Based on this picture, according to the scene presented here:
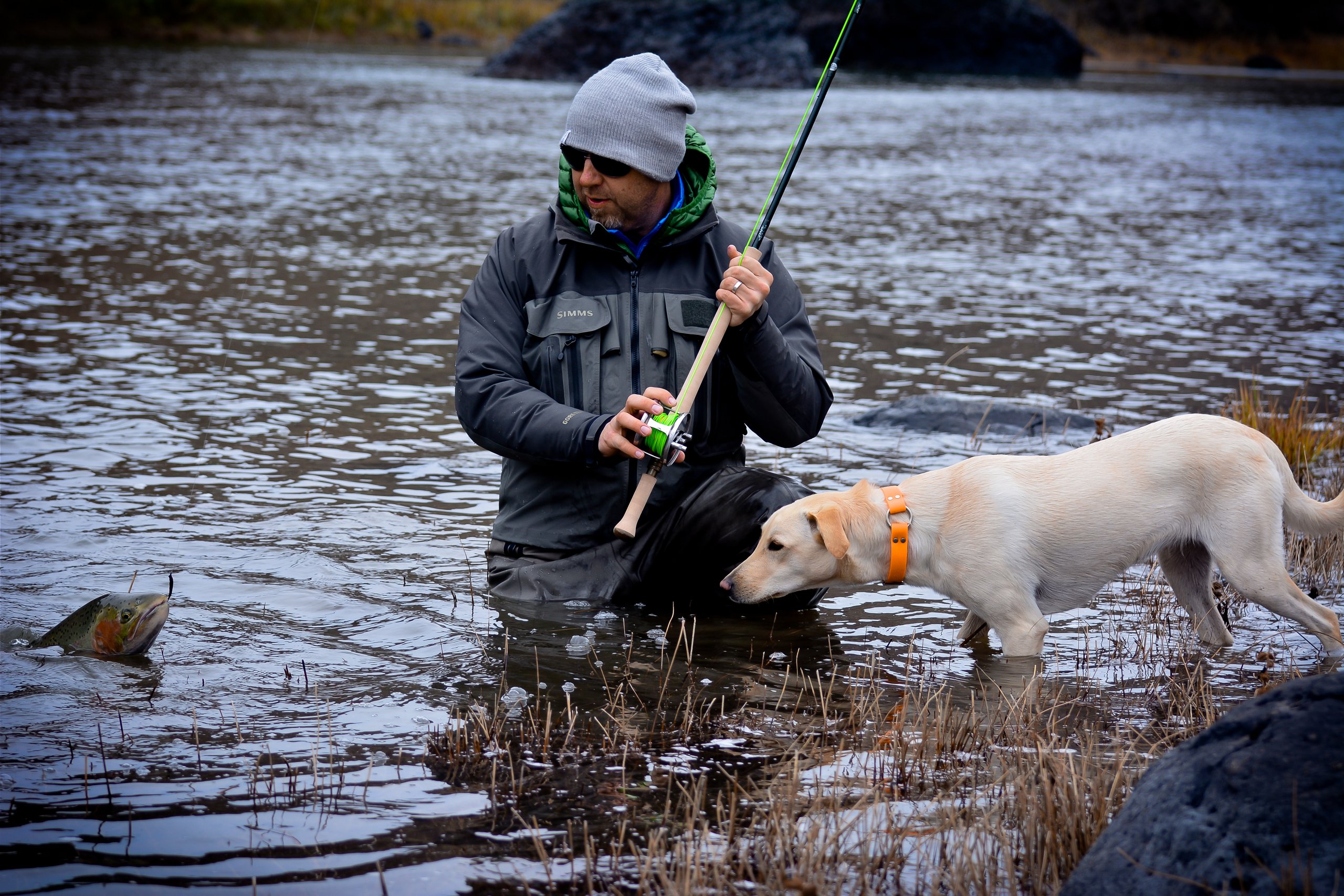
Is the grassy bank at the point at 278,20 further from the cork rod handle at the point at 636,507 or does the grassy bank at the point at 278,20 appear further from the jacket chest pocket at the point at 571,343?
the cork rod handle at the point at 636,507

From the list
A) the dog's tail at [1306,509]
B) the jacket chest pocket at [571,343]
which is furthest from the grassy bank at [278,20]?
the dog's tail at [1306,509]

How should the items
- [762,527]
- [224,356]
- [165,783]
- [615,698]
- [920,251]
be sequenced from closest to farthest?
[165,783] < [615,698] < [762,527] < [224,356] < [920,251]

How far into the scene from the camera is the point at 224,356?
34.7 ft

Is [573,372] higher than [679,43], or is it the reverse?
[679,43]

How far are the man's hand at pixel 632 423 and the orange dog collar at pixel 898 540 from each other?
99 centimetres

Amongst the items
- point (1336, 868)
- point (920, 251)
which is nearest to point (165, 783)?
point (1336, 868)

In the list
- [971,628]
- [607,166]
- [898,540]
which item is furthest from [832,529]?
[607,166]

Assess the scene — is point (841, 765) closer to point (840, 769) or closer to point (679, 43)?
point (840, 769)

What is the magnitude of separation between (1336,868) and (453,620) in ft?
12.4

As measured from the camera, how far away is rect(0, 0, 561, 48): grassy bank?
44781 mm

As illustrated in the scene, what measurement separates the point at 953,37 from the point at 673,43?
21.9m

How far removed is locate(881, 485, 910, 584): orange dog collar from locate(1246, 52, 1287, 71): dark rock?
67941 mm

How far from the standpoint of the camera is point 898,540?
5117 mm

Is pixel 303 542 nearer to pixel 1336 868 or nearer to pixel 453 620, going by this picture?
pixel 453 620
